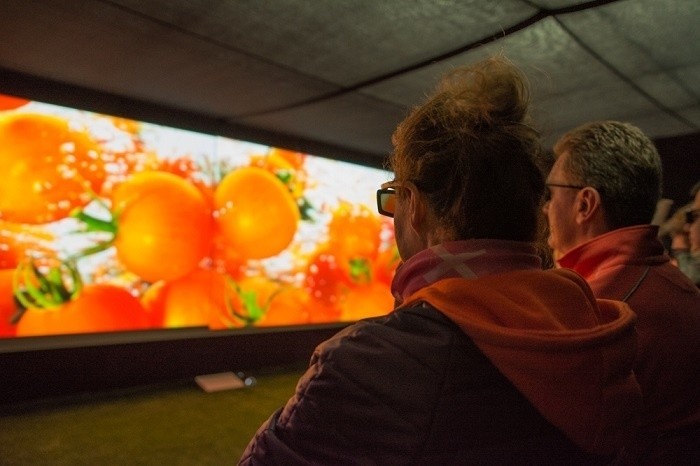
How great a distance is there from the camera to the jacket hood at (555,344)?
588 millimetres

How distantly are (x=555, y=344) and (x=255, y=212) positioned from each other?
13.2 ft

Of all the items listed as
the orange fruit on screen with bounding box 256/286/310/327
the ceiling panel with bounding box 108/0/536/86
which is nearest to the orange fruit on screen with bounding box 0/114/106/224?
the ceiling panel with bounding box 108/0/536/86

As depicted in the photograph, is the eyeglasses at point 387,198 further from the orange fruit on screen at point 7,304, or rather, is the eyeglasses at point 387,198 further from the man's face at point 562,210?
the orange fruit on screen at point 7,304

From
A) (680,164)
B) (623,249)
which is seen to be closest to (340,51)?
Result: (623,249)

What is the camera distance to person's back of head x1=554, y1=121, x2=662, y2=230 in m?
1.14

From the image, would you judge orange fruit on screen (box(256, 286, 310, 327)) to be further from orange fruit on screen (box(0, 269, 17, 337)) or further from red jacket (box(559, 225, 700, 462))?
red jacket (box(559, 225, 700, 462))

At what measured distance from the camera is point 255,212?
4461 mm

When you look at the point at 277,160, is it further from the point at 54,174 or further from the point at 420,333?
the point at 420,333

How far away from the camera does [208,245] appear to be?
4.19 meters

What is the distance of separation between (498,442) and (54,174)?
369 centimetres

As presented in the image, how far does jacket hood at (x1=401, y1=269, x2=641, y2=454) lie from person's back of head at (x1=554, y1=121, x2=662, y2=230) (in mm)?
563

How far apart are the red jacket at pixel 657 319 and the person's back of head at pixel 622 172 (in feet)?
0.18

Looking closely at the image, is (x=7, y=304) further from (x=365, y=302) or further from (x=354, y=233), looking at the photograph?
(x=365, y=302)

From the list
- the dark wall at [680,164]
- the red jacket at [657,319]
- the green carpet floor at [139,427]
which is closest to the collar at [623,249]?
the red jacket at [657,319]
